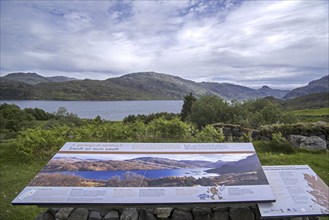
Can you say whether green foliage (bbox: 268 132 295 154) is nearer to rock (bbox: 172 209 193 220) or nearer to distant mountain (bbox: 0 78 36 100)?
rock (bbox: 172 209 193 220)

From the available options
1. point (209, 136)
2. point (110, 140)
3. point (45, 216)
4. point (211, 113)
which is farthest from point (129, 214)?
point (211, 113)

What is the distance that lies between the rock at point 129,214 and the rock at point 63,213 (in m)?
0.76

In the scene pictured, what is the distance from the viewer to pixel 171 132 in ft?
36.7

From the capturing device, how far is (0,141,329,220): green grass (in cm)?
627

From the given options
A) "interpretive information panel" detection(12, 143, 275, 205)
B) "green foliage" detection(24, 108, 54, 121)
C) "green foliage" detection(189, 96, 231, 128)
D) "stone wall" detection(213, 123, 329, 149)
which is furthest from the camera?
"green foliage" detection(24, 108, 54, 121)

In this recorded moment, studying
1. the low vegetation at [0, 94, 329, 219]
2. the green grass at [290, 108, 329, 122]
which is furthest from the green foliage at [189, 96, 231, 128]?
the green grass at [290, 108, 329, 122]

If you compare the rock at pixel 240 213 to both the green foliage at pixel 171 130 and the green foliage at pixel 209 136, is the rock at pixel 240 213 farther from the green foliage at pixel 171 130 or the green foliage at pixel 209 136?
the green foliage at pixel 171 130

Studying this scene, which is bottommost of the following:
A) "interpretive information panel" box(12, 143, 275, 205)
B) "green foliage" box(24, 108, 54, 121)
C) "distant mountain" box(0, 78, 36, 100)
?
"green foliage" box(24, 108, 54, 121)

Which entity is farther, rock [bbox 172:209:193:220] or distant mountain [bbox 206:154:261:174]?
distant mountain [bbox 206:154:261:174]

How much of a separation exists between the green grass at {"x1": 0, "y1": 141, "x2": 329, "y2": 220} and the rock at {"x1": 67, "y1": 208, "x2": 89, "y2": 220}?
6.92 feet

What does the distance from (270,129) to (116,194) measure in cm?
1033

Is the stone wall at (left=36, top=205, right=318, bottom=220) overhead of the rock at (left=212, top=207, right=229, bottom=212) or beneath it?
beneath

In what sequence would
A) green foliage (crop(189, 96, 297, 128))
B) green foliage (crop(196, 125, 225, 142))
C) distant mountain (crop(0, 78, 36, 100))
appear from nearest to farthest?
Result: green foliage (crop(196, 125, 225, 142)) → green foliage (crop(189, 96, 297, 128)) → distant mountain (crop(0, 78, 36, 100))

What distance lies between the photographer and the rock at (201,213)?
446 cm
